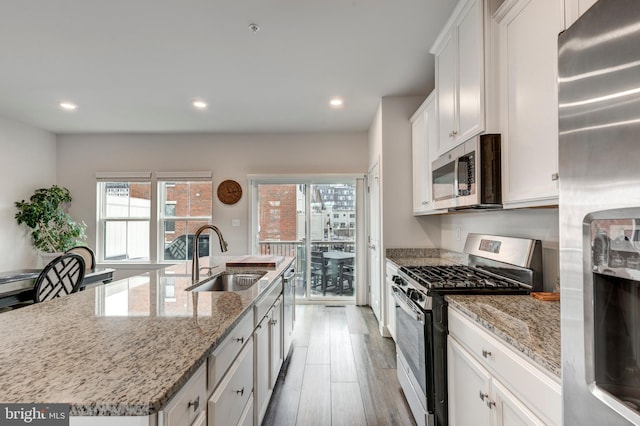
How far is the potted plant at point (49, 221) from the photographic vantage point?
4.24 meters

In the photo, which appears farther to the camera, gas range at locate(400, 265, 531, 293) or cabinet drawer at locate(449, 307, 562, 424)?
gas range at locate(400, 265, 531, 293)

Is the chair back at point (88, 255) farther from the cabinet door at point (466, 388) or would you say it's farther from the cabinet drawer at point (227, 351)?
the cabinet door at point (466, 388)

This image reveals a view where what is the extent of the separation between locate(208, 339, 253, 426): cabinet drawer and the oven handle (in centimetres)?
92

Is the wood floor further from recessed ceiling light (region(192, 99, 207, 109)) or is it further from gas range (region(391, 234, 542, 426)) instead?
recessed ceiling light (region(192, 99, 207, 109))

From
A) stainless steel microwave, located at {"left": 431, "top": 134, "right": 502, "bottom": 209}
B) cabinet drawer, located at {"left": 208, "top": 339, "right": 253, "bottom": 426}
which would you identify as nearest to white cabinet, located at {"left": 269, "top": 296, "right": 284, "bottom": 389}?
cabinet drawer, located at {"left": 208, "top": 339, "right": 253, "bottom": 426}

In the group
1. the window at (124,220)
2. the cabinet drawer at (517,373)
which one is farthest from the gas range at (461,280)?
the window at (124,220)

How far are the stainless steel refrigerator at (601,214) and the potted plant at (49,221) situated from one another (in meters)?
5.63

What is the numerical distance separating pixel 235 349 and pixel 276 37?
2182mm

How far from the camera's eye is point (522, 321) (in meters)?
1.18

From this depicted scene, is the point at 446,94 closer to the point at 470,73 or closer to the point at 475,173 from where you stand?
the point at 470,73

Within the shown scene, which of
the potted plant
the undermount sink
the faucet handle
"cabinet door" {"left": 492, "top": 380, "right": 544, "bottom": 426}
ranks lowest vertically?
"cabinet door" {"left": 492, "top": 380, "right": 544, "bottom": 426}

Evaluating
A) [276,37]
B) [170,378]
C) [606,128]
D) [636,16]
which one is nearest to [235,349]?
[170,378]

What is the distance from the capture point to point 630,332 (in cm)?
56

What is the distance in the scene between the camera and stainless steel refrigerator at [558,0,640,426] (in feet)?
1.72
